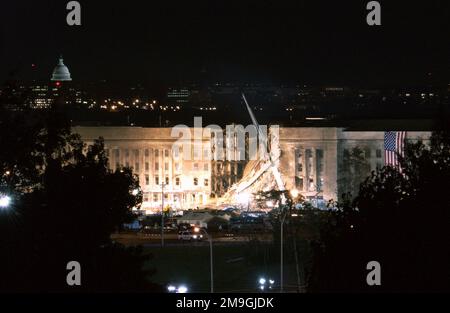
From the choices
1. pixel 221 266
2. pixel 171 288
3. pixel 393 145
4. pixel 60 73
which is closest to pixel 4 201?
pixel 171 288

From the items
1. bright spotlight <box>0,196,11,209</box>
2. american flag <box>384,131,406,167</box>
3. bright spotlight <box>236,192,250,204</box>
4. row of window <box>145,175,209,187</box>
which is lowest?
bright spotlight <box>0,196,11,209</box>

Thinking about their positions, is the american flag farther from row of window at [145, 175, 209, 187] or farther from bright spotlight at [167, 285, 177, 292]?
Answer: bright spotlight at [167, 285, 177, 292]

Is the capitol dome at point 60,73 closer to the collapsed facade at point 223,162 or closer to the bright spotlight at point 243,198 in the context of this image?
the collapsed facade at point 223,162

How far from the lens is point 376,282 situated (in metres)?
25.3

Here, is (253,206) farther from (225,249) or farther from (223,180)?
(225,249)

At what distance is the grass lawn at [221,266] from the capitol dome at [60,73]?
64.9 meters

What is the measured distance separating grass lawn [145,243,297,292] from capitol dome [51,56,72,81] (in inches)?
2556

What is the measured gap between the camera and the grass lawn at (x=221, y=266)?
149 feet

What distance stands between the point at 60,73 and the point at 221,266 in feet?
235

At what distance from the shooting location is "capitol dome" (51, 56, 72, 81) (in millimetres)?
120375

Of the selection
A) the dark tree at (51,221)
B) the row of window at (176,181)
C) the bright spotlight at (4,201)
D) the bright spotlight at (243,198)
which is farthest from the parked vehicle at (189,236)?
the bright spotlight at (4,201)

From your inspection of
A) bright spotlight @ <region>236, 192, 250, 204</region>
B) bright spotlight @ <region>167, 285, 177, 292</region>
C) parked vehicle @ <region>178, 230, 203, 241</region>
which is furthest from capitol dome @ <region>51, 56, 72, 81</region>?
bright spotlight @ <region>167, 285, 177, 292</region>
